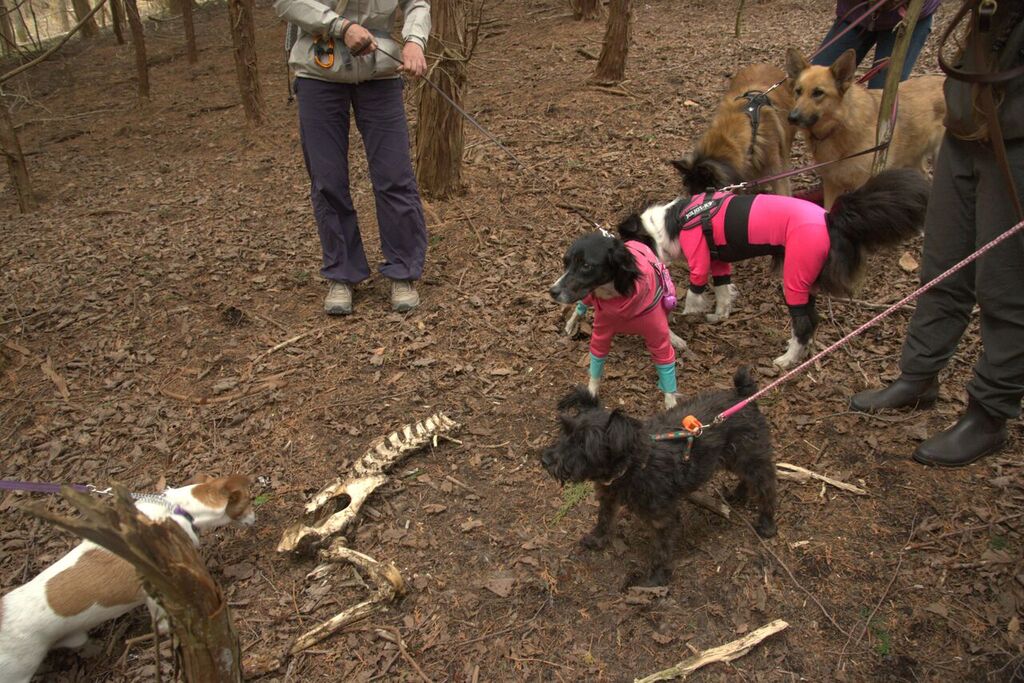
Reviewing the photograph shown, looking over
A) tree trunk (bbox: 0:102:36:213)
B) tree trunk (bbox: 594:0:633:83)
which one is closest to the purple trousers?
tree trunk (bbox: 0:102:36:213)

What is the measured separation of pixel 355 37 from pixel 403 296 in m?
1.88

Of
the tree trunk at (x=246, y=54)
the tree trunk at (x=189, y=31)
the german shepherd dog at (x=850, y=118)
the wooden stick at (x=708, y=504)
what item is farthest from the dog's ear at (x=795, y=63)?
the tree trunk at (x=189, y=31)

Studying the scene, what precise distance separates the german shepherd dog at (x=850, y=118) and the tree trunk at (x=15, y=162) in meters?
7.93

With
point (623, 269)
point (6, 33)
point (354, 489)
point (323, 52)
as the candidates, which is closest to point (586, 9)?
point (6, 33)

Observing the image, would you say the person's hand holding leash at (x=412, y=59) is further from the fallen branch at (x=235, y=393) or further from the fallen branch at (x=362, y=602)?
the fallen branch at (x=362, y=602)

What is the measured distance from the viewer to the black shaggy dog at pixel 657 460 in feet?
8.71

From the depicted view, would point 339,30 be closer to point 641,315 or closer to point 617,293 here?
point 617,293

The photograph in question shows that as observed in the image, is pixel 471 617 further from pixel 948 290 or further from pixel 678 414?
pixel 948 290

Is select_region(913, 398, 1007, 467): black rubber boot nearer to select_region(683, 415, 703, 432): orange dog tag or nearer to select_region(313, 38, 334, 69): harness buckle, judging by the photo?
select_region(683, 415, 703, 432): orange dog tag

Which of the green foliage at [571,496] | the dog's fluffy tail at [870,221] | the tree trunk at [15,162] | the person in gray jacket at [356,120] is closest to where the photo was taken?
the green foliage at [571,496]

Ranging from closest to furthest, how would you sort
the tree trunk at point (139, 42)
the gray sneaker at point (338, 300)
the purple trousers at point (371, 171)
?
the purple trousers at point (371, 171) < the gray sneaker at point (338, 300) < the tree trunk at point (139, 42)

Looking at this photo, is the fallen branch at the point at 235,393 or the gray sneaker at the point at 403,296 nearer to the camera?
the fallen branch at the point at 235,393

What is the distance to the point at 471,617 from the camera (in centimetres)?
291

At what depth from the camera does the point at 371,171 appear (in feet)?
15.7
